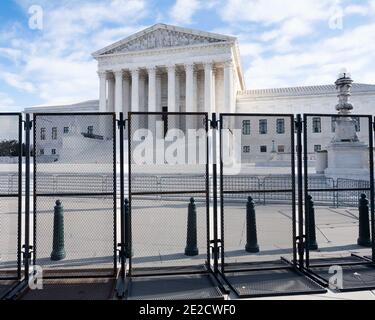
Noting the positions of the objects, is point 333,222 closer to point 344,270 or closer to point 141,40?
point 344,270

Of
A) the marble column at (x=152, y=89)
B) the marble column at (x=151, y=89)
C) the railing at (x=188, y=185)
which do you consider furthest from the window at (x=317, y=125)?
the railing at (x=188, y=185)

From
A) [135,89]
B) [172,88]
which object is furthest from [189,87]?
[135,89]

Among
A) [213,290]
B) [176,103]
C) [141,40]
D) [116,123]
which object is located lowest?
[213,290]

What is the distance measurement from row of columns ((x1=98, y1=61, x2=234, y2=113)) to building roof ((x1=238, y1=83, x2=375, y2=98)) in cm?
1041

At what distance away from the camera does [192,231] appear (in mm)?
6648

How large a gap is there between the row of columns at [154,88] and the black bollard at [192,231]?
4289 cm

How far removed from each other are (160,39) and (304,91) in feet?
87.1

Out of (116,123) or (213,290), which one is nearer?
(213,290)

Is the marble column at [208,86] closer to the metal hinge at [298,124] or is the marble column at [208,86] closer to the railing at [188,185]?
the railing at [188,185]

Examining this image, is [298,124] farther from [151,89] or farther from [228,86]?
[151,89]

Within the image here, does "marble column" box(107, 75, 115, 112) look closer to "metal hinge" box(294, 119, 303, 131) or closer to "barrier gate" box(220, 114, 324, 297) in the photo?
"barrier gate" box(220, 114, 324, 297)

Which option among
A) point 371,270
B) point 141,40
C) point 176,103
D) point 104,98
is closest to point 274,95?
point 176,103

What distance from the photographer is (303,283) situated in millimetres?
5168

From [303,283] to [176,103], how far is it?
4853 cm
